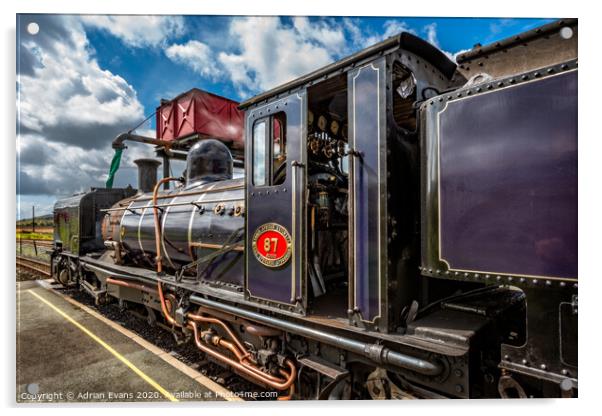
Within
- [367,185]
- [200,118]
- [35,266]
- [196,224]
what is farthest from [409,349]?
[35,266]

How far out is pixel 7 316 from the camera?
263 centimetres

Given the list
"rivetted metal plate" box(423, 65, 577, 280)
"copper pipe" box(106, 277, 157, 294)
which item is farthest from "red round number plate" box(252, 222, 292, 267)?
"copper pipe" box(106, 277, 157, 294)

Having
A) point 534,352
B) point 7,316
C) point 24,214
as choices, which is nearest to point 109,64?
point 24,214

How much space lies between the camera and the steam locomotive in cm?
161

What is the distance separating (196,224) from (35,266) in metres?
10.1

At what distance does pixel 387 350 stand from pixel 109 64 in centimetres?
331

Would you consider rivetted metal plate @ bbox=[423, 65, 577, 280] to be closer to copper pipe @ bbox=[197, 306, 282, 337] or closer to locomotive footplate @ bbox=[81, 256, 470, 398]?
locomotive footplate @ bbox=[81, 256, 470, 398]

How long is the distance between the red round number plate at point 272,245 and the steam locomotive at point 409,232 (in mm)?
16

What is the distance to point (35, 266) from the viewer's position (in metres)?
10.6

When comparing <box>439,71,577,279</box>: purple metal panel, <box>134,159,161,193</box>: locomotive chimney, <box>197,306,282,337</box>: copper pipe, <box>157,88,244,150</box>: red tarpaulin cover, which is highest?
<box>157,88,244,150</box>: red tarpaulin cover

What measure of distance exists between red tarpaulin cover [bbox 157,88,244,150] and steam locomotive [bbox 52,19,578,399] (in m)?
1.86

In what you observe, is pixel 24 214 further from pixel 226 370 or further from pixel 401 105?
pixel 401 105

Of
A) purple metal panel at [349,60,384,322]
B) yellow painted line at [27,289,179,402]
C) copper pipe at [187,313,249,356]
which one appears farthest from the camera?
copper pipe at [187,313,249,356]

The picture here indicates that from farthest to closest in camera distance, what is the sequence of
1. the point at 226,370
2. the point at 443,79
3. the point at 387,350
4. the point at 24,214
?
the point at 226,370 → the point at 24,214 → the point at 443,79 → the point at 387,350
